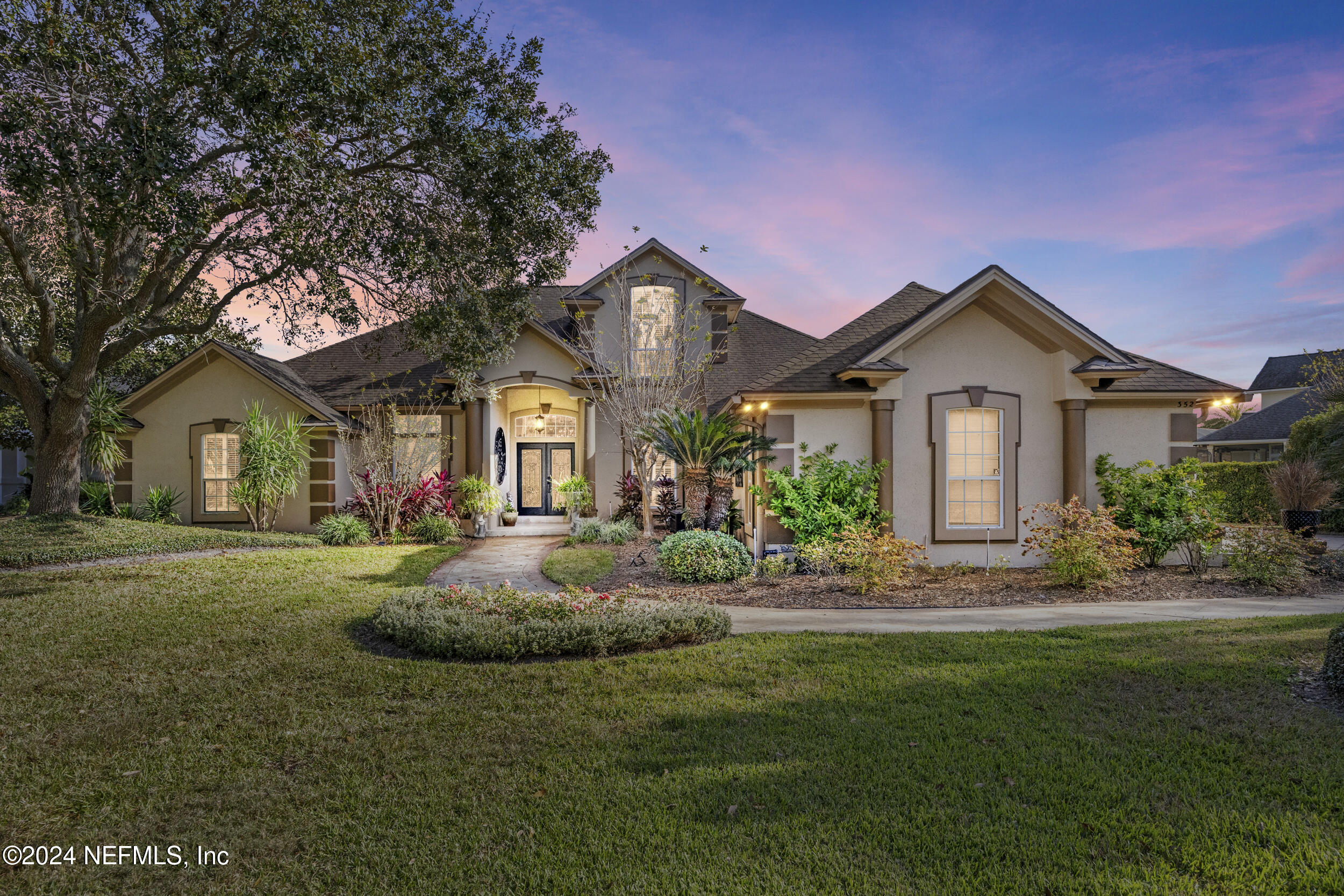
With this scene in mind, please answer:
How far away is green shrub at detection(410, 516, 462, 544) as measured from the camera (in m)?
15.1

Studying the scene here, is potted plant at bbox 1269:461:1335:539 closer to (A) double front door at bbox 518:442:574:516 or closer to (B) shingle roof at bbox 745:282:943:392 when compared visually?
(B) shingle roof at bbox 745:282:943:392

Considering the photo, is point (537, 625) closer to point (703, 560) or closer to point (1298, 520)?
point (703, 560)

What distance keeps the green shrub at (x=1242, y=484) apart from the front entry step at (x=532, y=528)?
2027 cm

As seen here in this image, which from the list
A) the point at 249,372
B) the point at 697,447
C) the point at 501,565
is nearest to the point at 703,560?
the point at 697,447

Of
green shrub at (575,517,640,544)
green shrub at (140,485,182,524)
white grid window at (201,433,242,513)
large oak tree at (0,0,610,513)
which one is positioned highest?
large oak tree at (0,0,610,513)

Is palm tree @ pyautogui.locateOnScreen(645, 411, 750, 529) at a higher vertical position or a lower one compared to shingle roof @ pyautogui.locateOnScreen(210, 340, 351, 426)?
lower

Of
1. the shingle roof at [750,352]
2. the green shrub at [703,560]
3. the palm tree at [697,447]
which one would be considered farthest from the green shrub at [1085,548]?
the shingle roof at [750,352]

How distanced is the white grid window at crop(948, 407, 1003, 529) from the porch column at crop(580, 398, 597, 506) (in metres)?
9.00

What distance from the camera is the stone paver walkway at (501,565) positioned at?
10.6m

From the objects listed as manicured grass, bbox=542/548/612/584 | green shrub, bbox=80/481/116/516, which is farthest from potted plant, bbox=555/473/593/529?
green shrub, bbox=80/481/116/516

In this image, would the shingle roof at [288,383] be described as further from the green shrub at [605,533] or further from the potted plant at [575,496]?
the green shrub at [605,533]

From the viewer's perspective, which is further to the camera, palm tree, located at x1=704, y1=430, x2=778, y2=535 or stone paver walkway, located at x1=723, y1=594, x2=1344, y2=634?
palm tree, located at x1=704, y1=430, x2=778, y2=535

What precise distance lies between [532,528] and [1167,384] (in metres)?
14.4

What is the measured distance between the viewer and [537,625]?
22.0ft
